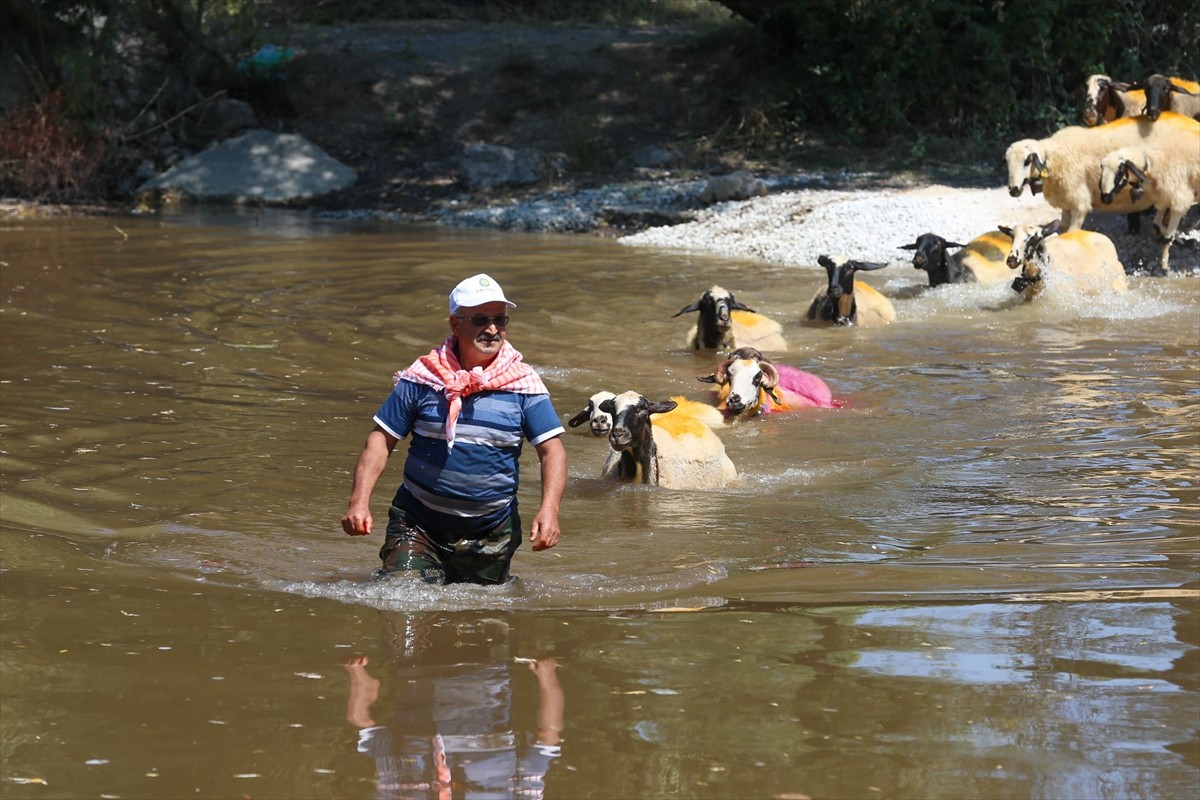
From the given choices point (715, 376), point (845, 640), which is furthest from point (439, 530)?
point (715, 376)

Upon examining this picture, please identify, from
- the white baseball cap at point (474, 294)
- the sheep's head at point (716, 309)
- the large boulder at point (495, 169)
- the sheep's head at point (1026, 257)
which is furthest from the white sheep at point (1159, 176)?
the white baseball cap at point (474, 294)

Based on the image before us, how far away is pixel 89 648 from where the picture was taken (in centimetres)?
545

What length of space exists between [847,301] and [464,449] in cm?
948

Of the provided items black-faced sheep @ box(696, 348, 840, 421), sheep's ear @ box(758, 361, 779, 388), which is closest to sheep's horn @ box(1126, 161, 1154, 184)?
black-faced sheep @ box(696, 348, 840, 421)

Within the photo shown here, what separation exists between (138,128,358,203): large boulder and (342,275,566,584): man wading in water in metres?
21.9

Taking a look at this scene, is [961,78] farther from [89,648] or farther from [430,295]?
[89,648]

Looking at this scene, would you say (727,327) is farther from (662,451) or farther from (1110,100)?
(1110,100)

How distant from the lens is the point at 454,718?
4.83 metres

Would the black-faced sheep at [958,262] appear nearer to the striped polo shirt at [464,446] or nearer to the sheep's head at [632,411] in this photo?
the sheep's head at [632,411]

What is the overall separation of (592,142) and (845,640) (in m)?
22.7

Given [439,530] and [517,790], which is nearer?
[517,790]

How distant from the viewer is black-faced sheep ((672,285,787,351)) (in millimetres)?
13727

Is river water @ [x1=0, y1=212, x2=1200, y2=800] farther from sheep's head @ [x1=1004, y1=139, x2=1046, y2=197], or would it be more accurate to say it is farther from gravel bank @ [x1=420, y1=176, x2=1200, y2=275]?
gravel bank @ [x1=420, y1=176, x2=1200, y2=275]

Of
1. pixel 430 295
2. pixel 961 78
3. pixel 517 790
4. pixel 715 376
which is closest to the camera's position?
pixel 517 790
